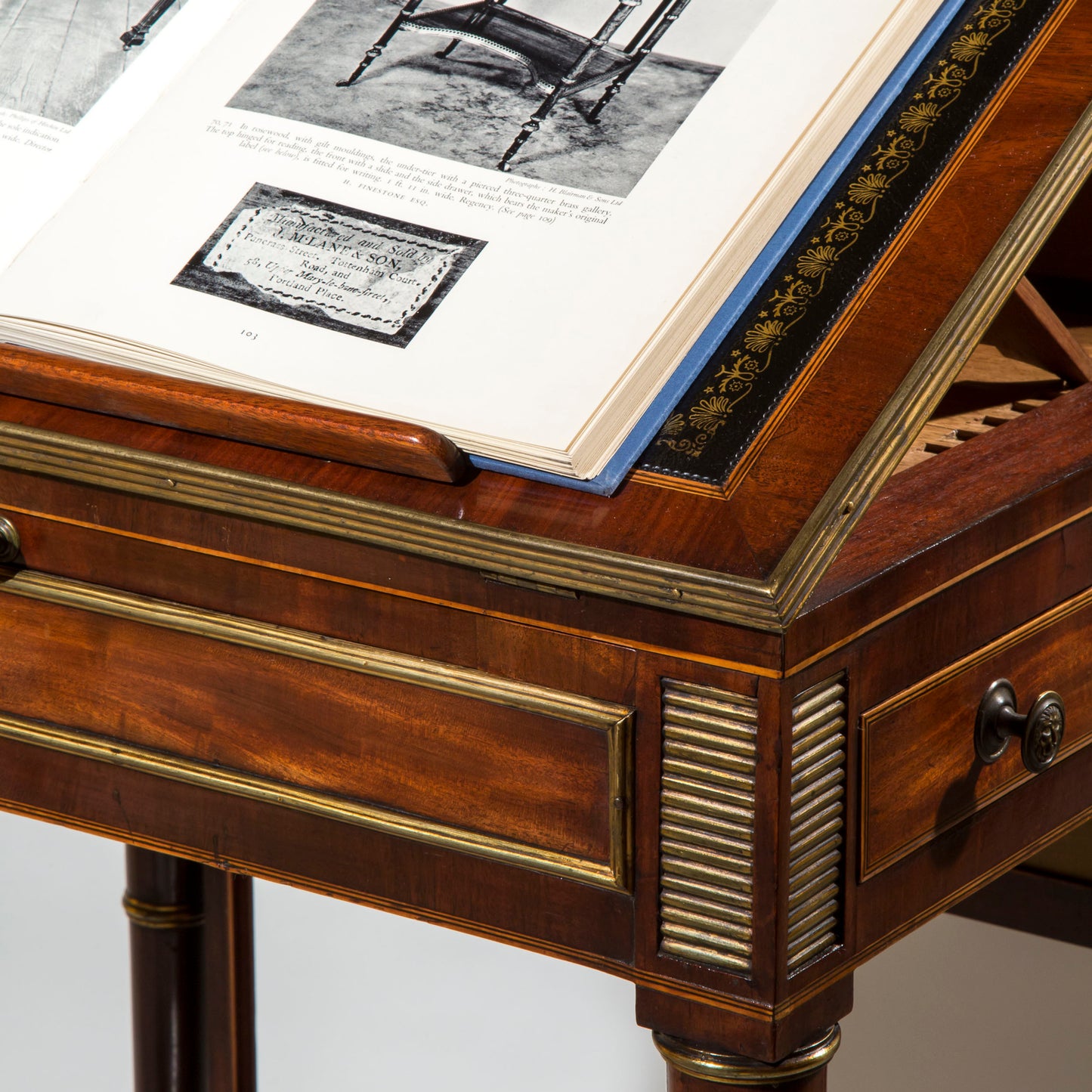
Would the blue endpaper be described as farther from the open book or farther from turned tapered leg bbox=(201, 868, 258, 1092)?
turned tapered leg bbox=(201, 868, 258, 1092)

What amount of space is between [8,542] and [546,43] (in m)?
0.38

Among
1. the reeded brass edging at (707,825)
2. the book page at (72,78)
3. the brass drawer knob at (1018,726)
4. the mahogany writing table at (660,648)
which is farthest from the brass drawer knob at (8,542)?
the brass drawer knob at (1018,726)

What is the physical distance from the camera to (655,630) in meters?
0.78

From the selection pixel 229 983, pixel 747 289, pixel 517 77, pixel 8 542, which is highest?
pixel 517 77

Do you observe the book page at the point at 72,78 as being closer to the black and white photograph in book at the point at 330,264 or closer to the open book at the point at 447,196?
the open book at the point at 447,196

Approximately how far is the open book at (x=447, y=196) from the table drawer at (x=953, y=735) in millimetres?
181

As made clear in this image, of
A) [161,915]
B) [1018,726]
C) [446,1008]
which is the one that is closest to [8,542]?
[1018,726]

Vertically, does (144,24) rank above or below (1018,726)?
above

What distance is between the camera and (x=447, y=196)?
0.91 meters

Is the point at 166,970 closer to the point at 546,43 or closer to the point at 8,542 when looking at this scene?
the point at 8,542

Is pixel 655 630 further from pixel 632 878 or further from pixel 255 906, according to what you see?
pixel 255 906

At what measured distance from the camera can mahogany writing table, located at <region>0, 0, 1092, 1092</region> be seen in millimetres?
785

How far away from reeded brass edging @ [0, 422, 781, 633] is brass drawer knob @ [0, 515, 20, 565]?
4 cm

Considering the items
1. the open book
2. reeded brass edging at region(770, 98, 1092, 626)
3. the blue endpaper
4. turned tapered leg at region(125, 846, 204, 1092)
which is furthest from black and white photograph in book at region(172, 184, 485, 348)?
turned tapered leg at region(125, 846, 204, 1092)
